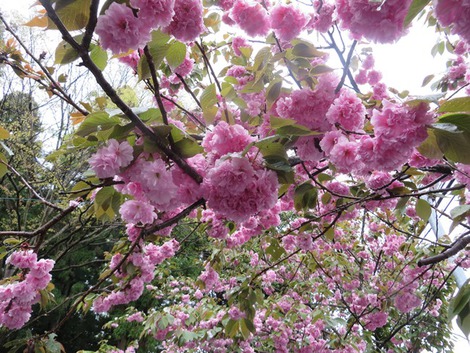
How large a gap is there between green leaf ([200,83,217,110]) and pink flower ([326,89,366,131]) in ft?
1.27

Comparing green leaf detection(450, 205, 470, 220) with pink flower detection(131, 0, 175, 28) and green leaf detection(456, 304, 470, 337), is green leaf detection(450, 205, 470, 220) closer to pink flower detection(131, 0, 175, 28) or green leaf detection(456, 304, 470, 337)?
green leaf detection(456, 304, 470, 337)

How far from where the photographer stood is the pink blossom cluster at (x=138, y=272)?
6.98ft

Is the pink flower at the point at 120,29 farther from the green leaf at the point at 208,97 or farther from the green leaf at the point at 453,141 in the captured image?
the green leaf at the point at 453,141

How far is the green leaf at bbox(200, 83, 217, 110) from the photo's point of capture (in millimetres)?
1085

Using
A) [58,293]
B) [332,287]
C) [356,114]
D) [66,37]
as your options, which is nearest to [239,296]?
[356,114]

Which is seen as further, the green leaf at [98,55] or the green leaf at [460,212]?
the green leaf at [460,212]

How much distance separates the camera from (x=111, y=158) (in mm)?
854

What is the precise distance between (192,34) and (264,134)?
39cm

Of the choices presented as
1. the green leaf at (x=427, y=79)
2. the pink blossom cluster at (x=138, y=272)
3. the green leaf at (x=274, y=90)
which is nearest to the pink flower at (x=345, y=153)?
the green leaf at (x=274, y=90)

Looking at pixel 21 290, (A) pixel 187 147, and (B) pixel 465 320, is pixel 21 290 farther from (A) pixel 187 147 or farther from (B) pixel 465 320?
(B) pixel 465 320

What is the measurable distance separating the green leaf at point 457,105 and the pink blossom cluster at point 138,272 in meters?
1.74

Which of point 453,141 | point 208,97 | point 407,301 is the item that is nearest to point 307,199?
point 208,97

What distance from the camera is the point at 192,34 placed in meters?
0.95

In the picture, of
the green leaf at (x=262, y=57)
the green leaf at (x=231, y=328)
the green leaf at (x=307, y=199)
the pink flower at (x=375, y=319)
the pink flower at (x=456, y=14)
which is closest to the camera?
the pink flower at (x=456, y=14)
